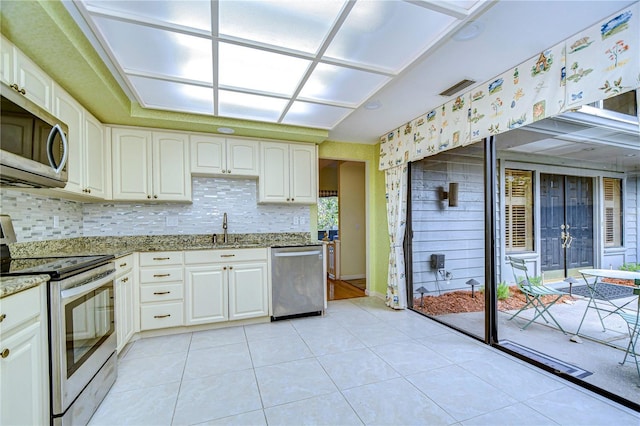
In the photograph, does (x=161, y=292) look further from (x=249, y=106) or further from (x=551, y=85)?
(x=551, y=85)

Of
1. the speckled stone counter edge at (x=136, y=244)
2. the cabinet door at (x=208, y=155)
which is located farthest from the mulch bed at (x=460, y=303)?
the cabinet door at (x=208, y=155)

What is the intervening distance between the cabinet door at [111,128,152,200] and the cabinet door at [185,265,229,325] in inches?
40.3

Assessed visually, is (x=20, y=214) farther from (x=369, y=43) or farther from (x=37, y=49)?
(x=369, y=43)

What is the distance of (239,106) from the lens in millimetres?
2766

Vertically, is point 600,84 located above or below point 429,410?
above

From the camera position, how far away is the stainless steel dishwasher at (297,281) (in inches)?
128

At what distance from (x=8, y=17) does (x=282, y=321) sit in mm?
3129

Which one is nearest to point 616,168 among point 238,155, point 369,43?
point 369,43

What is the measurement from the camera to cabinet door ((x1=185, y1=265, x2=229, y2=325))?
117 inches

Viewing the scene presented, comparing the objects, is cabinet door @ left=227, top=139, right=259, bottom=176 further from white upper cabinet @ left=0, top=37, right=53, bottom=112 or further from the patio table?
the patio table

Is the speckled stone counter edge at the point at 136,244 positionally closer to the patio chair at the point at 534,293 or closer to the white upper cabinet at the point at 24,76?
the white upper cabinet at the point at 24,76

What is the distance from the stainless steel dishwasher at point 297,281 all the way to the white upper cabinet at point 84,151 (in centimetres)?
183

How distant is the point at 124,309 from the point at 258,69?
92.6 inches

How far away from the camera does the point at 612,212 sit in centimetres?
215
